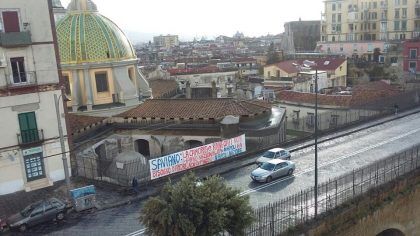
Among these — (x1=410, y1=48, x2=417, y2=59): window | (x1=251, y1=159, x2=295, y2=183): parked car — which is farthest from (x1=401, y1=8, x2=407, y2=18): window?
(x1=251, y1=159, x2=295, y2=183): parked car

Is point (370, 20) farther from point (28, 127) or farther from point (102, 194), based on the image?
point (28, 127)

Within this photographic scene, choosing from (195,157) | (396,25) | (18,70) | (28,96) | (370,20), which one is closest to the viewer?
(18,70)

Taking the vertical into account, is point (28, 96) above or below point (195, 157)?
above

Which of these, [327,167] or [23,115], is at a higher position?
[23,115]

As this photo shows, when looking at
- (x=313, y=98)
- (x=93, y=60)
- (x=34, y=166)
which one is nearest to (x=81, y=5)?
(x=93, y=60)

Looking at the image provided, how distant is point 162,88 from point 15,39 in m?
25.5

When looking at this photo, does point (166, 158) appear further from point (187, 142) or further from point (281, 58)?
point (281, 58)

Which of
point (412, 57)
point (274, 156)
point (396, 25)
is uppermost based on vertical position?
point (396, 25)

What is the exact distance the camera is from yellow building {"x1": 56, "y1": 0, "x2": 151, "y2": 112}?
3619 centimetres

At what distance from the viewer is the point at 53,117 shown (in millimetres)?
27219

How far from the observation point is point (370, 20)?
8650 centimetres

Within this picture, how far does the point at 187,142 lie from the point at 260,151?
17.7 ft

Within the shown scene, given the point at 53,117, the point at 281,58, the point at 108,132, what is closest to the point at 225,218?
the point at 53,117

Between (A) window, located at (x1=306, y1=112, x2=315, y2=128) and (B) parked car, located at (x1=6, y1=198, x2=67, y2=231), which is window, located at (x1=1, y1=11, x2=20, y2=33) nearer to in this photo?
(B) parked car, located at (x1=6, y1=198, x2=67, y2=231)
